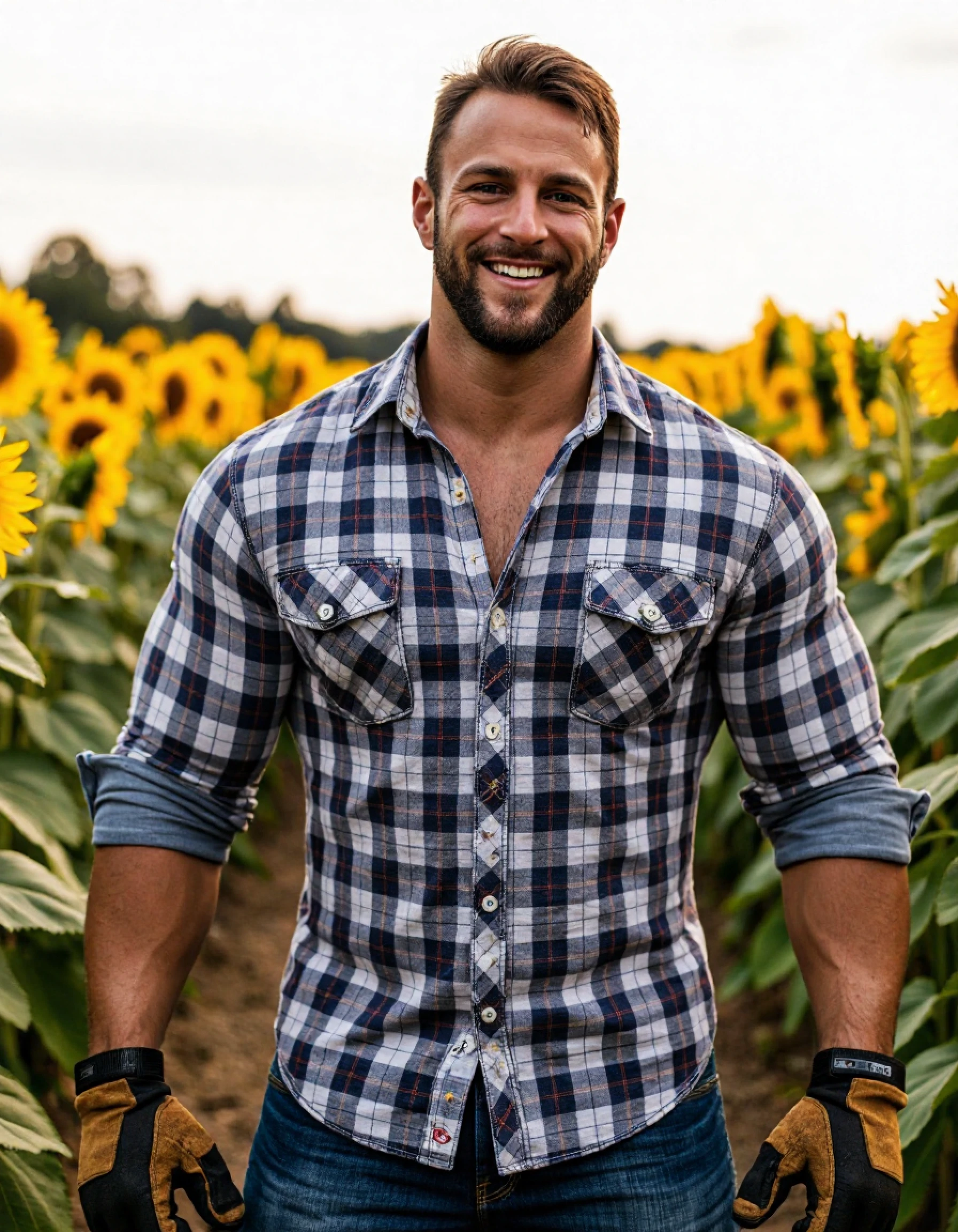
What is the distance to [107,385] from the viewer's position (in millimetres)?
6609

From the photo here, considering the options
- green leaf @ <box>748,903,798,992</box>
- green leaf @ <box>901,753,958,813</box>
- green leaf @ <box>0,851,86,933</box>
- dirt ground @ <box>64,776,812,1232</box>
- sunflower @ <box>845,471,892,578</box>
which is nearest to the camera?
green leaf @ <box>0,851,86,933</box>

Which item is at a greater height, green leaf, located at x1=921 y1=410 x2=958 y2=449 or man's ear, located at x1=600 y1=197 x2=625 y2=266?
man's ear, located at x1=600 y1=197 x2=625 y2=266

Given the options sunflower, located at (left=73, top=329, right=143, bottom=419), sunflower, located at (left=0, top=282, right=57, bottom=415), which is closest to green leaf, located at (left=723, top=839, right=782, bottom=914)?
sunflower, located at (left=0, top=282, right=57, bottom=415)

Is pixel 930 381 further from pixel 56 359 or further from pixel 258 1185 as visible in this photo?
pixel 56 359

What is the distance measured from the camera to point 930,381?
3479 mm

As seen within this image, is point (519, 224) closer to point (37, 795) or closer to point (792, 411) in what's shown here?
point (37, 795)

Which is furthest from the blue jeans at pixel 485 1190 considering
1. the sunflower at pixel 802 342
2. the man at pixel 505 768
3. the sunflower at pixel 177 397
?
the sunflower at pixel 177 397

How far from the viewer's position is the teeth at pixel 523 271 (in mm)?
2287

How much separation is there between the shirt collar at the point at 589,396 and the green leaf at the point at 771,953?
2.28m

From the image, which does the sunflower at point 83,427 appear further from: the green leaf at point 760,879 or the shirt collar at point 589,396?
the shirt collar at point 589,396

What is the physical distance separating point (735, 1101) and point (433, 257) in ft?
10.7

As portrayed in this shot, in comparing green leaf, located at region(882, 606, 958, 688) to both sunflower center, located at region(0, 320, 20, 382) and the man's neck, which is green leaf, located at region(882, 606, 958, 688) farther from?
sunflower center, located at region(0, 320, 20, 382)

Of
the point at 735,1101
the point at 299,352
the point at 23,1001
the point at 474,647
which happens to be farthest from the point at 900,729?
the point at 299,352

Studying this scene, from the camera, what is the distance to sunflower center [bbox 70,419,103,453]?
580 centimetres
